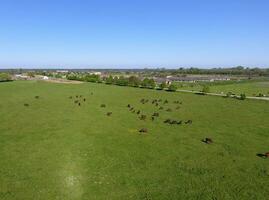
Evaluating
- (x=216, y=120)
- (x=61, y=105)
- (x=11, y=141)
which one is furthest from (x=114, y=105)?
(x=11, y=141)

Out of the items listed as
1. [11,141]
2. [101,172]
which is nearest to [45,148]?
[11,141]

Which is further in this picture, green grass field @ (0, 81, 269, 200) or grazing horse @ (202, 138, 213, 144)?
grazing horse @ (202, 138, 213, 144)

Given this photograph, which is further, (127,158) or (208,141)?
(208,141)

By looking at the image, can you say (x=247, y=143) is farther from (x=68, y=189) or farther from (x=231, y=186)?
(x=68, y=189)

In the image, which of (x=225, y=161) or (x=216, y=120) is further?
(x=216, y=120)

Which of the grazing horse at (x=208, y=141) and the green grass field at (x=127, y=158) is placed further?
the grazing horse at (x=208, y=141)

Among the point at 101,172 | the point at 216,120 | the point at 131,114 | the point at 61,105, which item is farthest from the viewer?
the point at 61,105

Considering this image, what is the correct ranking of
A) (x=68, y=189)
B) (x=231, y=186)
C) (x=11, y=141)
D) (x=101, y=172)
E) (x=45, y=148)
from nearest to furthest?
(x=68, y=189) → (x=231, y=186) → (x=101, y=172) → (x=45, y=148) → (x=11, y=141)
